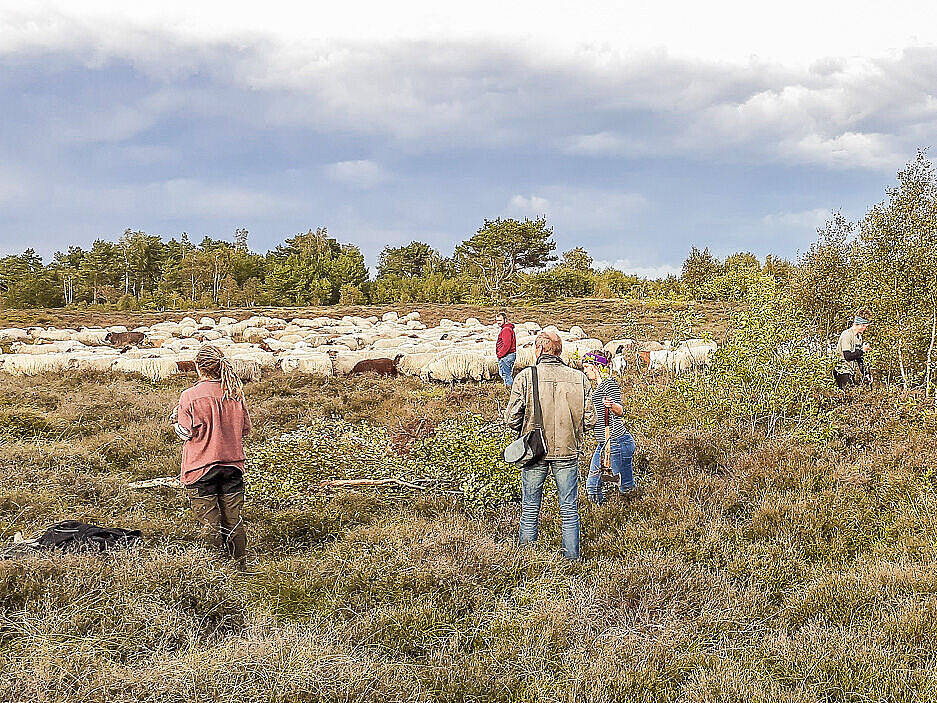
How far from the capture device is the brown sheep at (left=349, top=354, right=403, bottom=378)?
18.5m

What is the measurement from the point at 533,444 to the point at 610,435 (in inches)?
75.9

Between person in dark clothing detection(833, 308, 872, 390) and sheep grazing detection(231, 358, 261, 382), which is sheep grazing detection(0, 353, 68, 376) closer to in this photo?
sheep grazing detection(231, 358, 261, 382)

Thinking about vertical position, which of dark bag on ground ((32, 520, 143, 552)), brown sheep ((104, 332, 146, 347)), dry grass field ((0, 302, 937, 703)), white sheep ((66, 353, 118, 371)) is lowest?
dry grass field ((0, 302, 937, 703))

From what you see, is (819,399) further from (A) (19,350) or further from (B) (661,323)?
(B) (661,323)

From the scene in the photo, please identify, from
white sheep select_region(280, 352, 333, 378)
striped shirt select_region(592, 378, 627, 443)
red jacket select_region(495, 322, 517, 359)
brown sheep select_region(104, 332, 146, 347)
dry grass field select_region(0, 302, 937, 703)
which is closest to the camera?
dry grass field select_region(0, 302, 937, 703)

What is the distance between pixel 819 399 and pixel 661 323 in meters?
23.9

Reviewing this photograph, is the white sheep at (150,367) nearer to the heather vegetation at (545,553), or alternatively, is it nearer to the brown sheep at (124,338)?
the heather vegetation at (545,553)

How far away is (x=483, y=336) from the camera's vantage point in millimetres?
24234

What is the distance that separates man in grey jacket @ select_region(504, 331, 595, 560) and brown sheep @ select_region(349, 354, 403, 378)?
12.2m

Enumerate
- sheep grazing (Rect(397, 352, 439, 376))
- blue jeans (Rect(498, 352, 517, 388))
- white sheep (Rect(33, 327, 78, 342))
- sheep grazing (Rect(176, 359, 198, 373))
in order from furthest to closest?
white sheep (Rect(33, 327, 78, 342)) → sheep grazing (Rect(397, 352, 439, 376)) → sheep grazing (Rect(176, 359, 198, 373)) → blue jeans (Rect(498, 352, 517, 388))

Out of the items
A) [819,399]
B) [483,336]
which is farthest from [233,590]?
[483,336]

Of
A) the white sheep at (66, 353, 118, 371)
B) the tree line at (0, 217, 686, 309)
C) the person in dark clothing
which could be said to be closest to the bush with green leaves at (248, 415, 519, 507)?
the person in dark clothing

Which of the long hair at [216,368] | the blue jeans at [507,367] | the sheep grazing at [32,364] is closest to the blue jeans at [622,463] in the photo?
the long hair at [216,368]

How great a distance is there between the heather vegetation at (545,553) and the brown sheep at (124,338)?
15.6 metres
